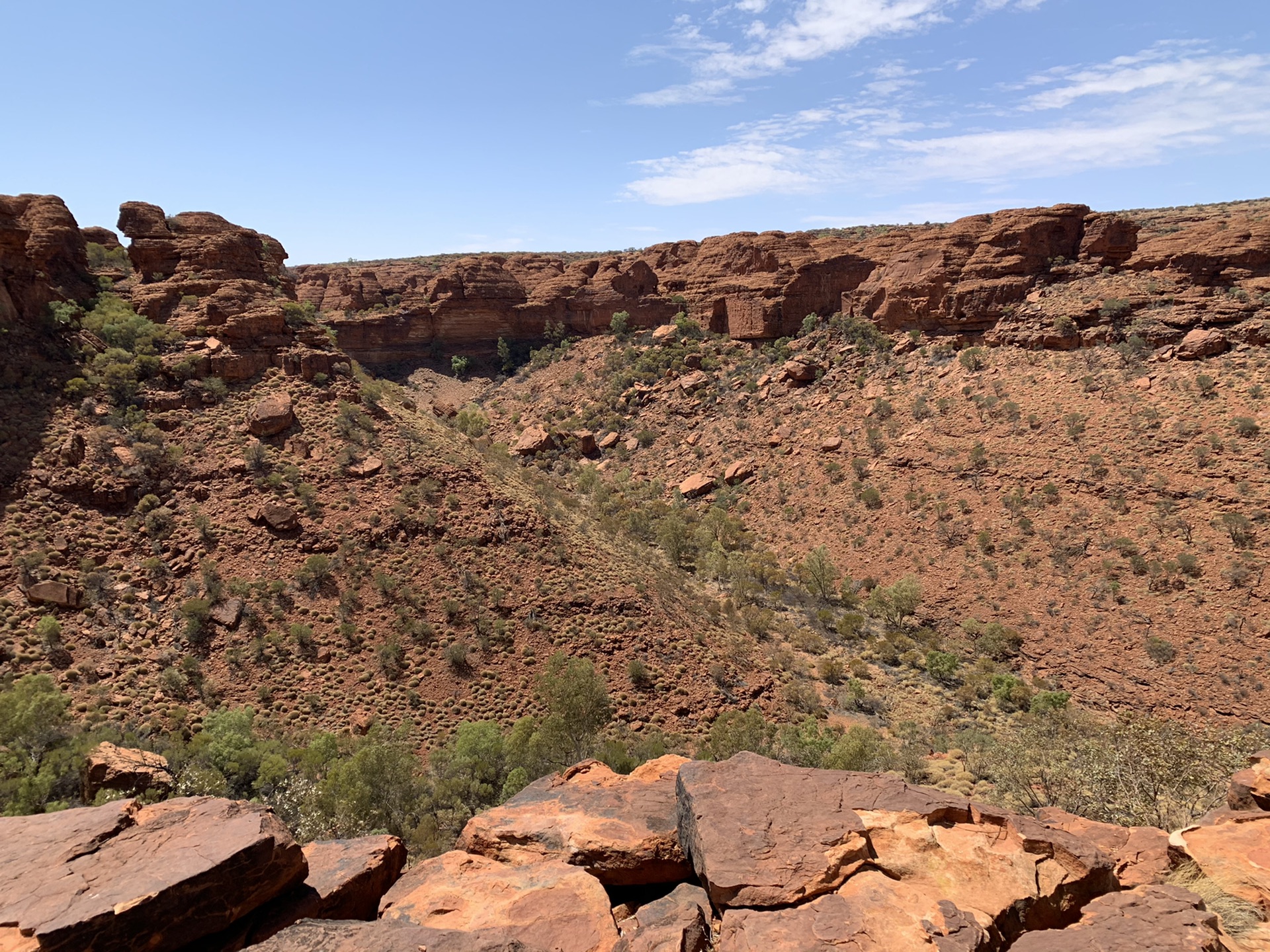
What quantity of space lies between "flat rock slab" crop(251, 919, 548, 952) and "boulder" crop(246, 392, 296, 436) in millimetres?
22080

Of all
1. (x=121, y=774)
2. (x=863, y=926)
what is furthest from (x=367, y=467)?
(x=863, y=926)

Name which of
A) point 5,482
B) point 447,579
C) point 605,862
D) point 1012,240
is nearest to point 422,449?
point 447,579

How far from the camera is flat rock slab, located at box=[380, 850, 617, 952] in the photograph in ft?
21.0

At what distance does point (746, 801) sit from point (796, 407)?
39.0m

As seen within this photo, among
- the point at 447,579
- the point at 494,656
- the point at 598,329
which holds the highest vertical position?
the point at 598,329

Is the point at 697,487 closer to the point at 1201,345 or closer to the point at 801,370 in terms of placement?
the point at 801,370

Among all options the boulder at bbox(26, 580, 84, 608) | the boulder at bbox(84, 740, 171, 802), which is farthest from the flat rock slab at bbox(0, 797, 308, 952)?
the boulder at bbox(26, 580, 84, 608)

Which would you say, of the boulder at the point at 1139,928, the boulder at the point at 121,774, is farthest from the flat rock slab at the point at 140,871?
the boulder at the point at 1139,928

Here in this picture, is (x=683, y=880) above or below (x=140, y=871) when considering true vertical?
below

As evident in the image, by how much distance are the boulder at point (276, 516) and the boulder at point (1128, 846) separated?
72.3 ft

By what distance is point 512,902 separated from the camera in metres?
6.88

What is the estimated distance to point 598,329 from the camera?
64875 millimetres

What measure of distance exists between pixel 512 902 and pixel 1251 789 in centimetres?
895

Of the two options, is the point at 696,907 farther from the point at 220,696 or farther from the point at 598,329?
the point at 598,329
